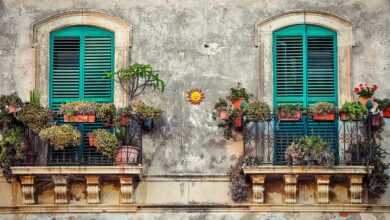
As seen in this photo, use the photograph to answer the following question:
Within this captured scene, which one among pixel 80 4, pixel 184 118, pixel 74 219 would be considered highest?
pixel 80 4

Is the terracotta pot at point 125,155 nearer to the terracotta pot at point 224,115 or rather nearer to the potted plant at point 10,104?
the terracotta pot at point 224,115

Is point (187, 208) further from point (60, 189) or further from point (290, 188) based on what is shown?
point (60, 189)

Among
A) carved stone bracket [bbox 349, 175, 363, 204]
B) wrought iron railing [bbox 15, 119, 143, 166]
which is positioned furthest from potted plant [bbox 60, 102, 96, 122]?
carved stone bracket [bbox 349, 175, 363, 204]

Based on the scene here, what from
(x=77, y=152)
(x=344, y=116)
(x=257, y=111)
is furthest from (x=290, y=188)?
(x=77, y=152)

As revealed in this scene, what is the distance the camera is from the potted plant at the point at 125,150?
22.0m

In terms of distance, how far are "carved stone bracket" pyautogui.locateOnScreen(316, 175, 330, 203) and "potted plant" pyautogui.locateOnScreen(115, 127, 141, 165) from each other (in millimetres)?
2873

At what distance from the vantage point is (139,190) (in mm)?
22297

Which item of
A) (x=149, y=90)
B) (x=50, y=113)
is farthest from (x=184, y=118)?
(x=50, y=113)

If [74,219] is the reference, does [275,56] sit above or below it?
above

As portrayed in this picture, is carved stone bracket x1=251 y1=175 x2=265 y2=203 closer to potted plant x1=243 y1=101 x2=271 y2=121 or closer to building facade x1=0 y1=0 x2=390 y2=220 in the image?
building facade x1=0 y1=0 x2=390 y2=220

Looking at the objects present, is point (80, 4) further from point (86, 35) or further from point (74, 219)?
point (74, 219)

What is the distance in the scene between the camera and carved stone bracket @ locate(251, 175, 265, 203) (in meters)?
21.9

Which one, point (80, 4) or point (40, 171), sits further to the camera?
point (80, 4)

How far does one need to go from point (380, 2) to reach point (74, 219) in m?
6.14
